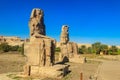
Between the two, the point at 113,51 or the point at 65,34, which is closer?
the point at 65,34

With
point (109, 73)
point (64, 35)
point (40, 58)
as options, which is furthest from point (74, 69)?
point (64, 35)

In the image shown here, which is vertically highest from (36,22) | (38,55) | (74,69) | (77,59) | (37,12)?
(37,12)

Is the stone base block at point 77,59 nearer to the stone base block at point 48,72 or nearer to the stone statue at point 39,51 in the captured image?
the stone statue at point 39,51

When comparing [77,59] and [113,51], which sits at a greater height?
[113,51]

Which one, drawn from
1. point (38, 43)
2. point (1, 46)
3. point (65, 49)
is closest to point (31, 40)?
point (38, 43)

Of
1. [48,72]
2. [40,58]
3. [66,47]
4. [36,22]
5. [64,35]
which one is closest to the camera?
[48,72]

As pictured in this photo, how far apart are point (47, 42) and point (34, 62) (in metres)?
1.94

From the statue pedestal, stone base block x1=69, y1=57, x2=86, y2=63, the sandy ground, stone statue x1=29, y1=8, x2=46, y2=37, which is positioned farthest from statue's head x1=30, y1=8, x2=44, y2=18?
stone base block x1=69, y1=57, x2=86, y2=63

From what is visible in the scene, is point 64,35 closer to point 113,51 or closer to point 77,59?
point 77,59

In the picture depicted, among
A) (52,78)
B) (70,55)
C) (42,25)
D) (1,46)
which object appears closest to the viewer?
(52,78)

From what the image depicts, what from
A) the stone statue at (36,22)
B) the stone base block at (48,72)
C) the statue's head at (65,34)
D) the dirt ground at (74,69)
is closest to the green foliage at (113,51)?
the statue's head at (65,34)

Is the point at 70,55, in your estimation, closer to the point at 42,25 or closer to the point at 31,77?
the point at 42,25

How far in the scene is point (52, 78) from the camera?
19.2 metres

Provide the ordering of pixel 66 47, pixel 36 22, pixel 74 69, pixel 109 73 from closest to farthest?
1. pixel 36 22
2. pixel 109 73
3. pixel 74 69
4. pixel 66 47
